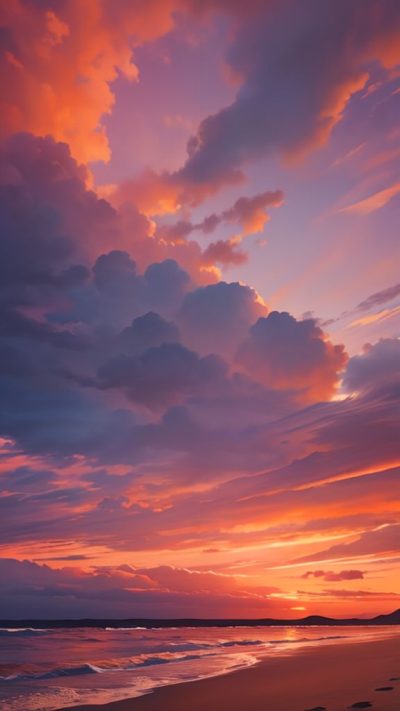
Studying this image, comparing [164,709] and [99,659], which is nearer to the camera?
[164,709]

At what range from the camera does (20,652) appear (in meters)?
42.1

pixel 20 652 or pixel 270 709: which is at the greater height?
pixel 20 652

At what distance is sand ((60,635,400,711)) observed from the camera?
14523 millimetres

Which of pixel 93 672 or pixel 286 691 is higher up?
pixel 93 672

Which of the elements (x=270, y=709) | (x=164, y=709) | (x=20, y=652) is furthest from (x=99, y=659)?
(x=270, y=709)

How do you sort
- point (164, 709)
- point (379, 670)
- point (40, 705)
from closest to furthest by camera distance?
point (164, 709) → point (40, 705) → point (379, 670)

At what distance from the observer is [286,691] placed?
61.0ft

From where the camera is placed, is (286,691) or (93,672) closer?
Result: (286,691)

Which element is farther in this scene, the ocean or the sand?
the ocean

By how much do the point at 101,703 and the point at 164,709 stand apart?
2913 millimetres

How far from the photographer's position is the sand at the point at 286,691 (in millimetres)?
14523

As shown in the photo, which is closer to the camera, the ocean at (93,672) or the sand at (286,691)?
the sand at (286,691)

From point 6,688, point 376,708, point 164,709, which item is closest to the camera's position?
point 376,708

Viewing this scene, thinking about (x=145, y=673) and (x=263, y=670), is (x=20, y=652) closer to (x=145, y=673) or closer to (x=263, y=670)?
(x=145, y=673)
